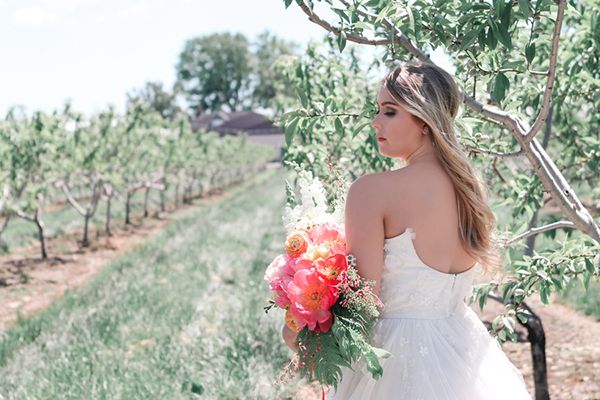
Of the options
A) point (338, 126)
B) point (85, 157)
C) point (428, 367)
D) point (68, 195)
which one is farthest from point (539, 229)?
point (68, 195)

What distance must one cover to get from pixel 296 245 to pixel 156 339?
4044 mm

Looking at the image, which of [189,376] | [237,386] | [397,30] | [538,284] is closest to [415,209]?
[397,30]

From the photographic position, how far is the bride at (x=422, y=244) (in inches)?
81.0

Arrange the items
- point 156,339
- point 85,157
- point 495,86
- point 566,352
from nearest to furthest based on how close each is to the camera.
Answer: point 495,86, point 566,352, point 156,339, point 85,157

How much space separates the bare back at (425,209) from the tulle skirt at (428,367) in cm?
23

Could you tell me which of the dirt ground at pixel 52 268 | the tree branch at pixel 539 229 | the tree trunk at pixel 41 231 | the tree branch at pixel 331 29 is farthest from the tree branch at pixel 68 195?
the tree branch at pixel 331 29

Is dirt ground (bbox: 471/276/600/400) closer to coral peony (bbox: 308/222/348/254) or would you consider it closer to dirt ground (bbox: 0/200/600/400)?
dirt ground (bbox: 0/200/600/400)

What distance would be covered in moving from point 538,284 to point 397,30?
135 centimetres

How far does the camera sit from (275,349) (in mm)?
5340

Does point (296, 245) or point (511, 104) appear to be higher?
point (511, 104)

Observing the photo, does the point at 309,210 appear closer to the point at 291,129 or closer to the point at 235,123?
the point at 291,129

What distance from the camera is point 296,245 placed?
2084 millimetres

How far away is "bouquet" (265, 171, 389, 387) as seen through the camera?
1.97 m

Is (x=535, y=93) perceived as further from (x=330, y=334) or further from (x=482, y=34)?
(x=330, y=334)
